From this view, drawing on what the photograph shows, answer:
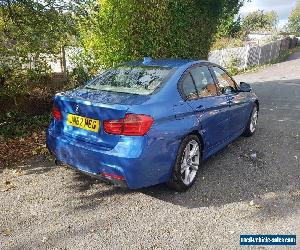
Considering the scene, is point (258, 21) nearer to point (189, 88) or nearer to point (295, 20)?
point (295, 20)

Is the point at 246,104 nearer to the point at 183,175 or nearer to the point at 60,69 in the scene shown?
the point at 183,175

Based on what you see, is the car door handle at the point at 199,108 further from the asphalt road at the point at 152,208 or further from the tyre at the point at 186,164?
the asphalt road at the point at 152,208

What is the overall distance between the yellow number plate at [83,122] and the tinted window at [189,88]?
123 centimetres

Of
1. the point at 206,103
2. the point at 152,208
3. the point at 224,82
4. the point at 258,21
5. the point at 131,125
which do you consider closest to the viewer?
the point at 131,125

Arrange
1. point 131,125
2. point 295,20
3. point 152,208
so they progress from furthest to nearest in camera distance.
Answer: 1. point 295,20
2. point 152,208
3. point 131,125

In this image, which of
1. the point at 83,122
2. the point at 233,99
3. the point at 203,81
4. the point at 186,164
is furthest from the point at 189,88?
the point at 83,122

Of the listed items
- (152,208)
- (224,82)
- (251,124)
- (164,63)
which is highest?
(164,63)

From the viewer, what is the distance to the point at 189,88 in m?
4.45

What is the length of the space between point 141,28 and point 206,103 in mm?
4556

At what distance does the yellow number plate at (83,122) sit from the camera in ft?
12.4

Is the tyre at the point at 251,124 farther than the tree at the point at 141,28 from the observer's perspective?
No

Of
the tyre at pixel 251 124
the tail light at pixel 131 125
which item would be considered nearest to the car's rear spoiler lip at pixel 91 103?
the tail light at pixel 131 125

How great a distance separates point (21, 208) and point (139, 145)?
1.58 meters

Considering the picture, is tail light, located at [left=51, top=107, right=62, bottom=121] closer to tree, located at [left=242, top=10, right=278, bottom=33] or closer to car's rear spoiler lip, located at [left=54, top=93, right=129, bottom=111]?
car's rear spoiler lip, located at [left=54, top=93, right=129, bottom=111]
